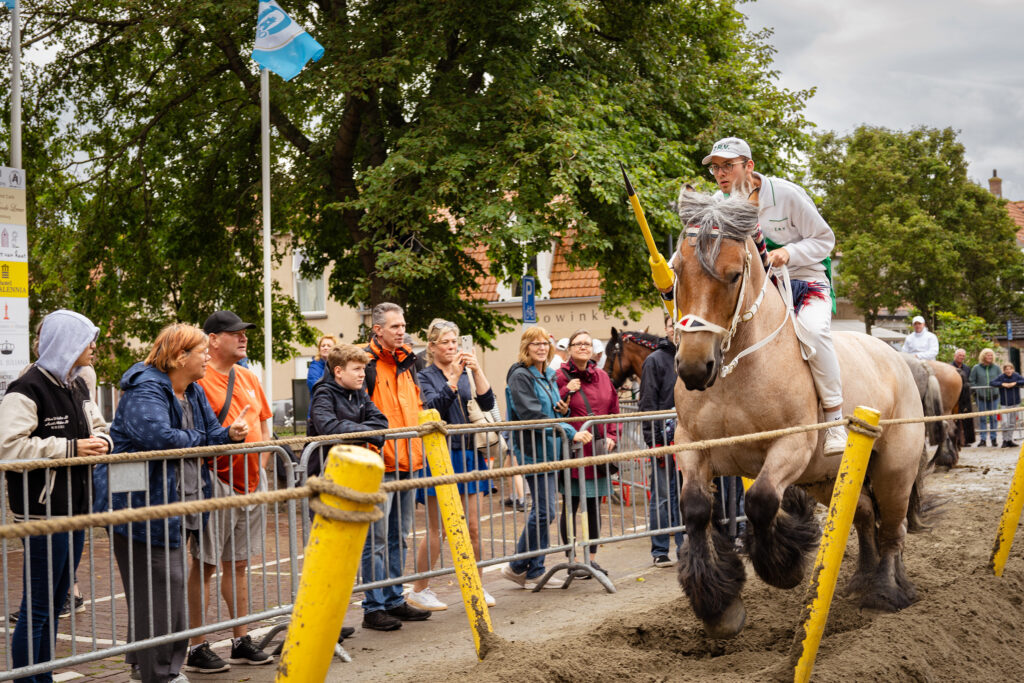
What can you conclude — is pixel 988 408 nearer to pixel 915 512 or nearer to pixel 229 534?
pixel 915 512

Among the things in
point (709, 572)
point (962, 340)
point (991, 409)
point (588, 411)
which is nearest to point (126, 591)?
point (709, 572)

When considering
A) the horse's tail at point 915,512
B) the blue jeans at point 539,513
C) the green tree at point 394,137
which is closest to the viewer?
the horse's tail at point 915,512

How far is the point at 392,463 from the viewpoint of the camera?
22.7 ft

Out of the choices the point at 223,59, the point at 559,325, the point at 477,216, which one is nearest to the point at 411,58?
the point at 477,216

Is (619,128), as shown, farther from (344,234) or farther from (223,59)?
(223,59)

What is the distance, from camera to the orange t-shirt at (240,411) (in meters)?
5.96

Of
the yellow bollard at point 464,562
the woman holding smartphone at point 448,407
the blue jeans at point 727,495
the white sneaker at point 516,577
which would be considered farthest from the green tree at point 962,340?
the yellow bollard at point 464,562

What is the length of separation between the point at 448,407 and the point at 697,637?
281 cm

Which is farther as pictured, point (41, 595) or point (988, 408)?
point (988, 408)

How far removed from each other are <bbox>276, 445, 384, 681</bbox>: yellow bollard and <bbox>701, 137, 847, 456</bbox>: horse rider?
3.64 metres

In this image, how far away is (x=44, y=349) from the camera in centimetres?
530

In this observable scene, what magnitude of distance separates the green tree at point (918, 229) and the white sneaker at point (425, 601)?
3792 cm

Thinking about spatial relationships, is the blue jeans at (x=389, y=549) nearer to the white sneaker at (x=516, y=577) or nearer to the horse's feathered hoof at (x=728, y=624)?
the white sneaker at (x=516, y=577)

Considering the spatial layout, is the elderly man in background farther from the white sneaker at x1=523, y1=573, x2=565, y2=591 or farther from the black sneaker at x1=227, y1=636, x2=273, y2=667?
the black sneaker at x1=227, y1=636, x2=273, y2=667
